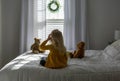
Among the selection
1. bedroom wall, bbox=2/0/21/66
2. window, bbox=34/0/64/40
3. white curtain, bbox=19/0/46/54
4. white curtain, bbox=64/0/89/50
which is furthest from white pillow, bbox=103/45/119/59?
bedroom wall, bbox=2/0/21/66

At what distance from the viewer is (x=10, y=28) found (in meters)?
4.59

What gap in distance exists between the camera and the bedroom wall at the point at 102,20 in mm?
4473

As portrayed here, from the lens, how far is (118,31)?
4.11 m

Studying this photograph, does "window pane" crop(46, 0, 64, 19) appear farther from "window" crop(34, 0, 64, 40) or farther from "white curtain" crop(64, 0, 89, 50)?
"white curtain" crop(64, 0, 89, 50)

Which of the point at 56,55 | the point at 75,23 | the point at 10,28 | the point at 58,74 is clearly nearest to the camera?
the point at 58,74

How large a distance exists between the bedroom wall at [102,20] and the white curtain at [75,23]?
0.16m

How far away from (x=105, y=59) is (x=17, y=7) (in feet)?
7.94

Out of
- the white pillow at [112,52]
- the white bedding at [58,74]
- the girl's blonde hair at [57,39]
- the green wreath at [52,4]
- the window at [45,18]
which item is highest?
the green wreath at [52,4]

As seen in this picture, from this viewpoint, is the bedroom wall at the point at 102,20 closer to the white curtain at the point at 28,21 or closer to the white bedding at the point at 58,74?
the white curtain at the point at 28,21

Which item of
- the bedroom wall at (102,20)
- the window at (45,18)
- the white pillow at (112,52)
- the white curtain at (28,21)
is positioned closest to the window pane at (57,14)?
the window at (45,18)

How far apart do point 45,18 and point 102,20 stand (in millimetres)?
1224

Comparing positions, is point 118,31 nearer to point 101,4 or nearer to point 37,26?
point 101,4

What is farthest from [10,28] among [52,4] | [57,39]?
[57,39]

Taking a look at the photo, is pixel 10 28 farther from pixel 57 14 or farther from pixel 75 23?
pixel 75 23
